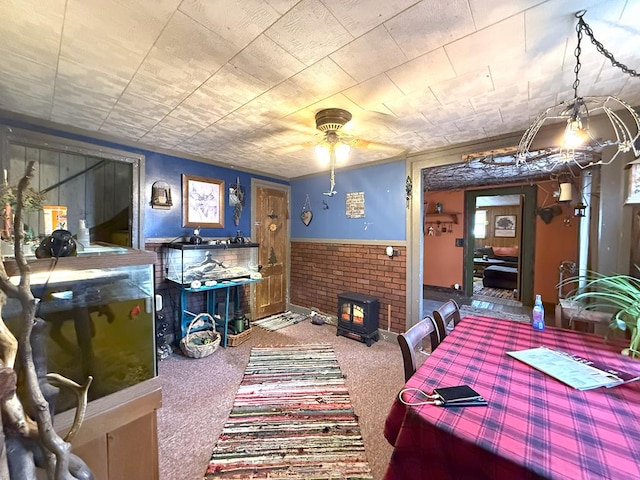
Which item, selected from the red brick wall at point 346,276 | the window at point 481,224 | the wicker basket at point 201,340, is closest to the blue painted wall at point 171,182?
the wicker basket at point 201,340

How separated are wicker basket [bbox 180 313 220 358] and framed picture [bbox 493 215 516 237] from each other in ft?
28.3

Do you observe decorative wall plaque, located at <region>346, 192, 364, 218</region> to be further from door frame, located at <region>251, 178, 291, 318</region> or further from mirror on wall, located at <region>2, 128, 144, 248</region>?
mirror on wall, located at <region>2, 128, 144, 248</region>

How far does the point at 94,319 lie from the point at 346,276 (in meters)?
3.21

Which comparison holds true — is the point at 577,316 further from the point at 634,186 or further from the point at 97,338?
the point at 97,338

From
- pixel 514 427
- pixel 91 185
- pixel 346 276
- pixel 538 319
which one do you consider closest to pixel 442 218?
pixel 346 276

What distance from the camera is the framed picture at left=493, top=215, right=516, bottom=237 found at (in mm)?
8141

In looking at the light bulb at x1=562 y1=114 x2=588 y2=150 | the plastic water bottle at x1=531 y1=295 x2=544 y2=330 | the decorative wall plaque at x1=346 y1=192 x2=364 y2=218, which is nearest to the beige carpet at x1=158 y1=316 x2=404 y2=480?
the plastic water bottle at x1=531 y1=295 x2=544 y2=330

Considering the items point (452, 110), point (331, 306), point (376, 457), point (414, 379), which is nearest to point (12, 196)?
point (414, 379)

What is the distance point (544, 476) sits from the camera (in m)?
0.71

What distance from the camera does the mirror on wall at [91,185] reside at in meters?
2.57

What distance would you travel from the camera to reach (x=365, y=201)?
371 cm

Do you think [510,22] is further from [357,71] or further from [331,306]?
[331,306]

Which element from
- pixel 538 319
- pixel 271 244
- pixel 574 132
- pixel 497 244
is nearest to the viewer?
pixel 574 132

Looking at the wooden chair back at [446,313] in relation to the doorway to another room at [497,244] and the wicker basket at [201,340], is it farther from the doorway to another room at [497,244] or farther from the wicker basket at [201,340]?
the doorway to another room at [497,244]
